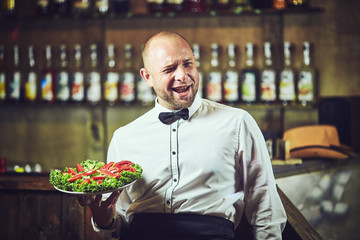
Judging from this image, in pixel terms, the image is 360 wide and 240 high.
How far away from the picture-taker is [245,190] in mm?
1383

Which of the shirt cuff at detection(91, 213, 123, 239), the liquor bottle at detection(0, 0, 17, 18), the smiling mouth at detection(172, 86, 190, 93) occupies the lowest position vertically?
the shirt cuff at detection(91, 213, 123, 239)

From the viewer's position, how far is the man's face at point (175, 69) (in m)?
1.36

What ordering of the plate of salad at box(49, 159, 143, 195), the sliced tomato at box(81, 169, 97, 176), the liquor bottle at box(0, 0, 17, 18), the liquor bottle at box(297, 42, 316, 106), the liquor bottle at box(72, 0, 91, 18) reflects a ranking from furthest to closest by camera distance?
the liquor bottle at box(0, 0, 17, 18) → the liquor bottle at box(72, 0, 91, 18) → the liquor bottle at box(297, 42, 316, 106) → the sliced tomato at box(81, 169, 97, 176) → the plate of salad at box(49, 159, 143, 195)

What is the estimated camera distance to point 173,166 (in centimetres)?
141

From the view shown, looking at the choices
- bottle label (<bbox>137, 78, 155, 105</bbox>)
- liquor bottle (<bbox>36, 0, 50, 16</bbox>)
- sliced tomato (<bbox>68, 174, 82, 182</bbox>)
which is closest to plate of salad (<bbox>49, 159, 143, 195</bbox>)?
sliced tomato (<bbox>68, 174, 82, 182</bbox>)

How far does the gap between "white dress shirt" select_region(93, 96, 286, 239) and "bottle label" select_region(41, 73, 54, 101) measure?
1909mm

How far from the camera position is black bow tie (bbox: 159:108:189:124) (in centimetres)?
145

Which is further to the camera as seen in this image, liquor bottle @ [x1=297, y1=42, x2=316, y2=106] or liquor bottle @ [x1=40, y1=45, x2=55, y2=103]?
liquor bottle @ [x1=40, y1=45, x2=55, y2=103]

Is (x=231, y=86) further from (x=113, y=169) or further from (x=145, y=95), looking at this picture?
(x=113, y=169)

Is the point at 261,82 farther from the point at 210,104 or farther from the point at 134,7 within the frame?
the point at 210,104

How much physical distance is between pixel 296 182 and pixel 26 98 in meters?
2.27

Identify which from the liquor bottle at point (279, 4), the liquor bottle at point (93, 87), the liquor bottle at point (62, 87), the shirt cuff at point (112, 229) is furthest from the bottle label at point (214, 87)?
the shirt cuff at point (112, 229)

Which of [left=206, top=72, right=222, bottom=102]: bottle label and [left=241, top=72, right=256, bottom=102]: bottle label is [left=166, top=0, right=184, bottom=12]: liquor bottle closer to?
[left=206, top=72, right=222, bottom=102]: bottle label

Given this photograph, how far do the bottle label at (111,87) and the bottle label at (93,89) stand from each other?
0.08 meters
